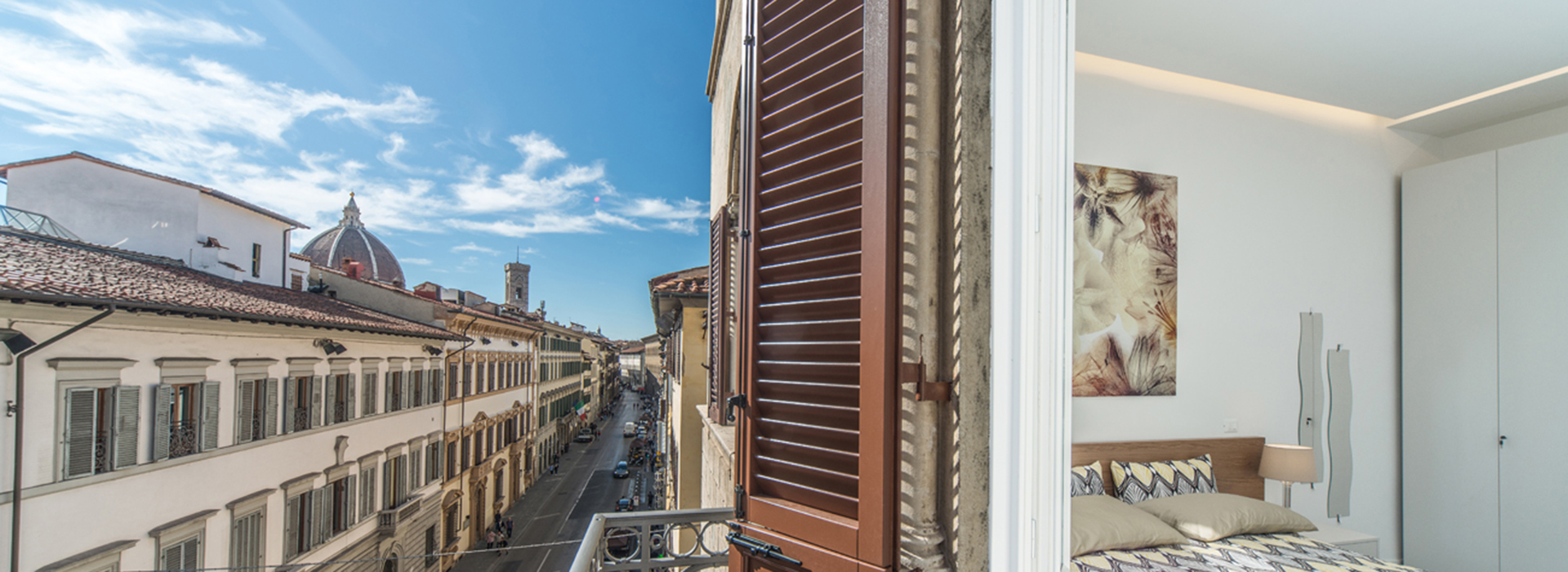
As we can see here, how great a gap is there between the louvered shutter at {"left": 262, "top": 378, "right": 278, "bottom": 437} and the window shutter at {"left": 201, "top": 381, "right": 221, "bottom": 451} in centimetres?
75

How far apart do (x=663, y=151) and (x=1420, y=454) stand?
33431 millimetres

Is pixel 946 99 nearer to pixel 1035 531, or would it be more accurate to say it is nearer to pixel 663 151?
pixel 1035 531

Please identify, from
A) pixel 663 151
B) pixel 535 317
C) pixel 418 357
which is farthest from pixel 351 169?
pixel 418 357

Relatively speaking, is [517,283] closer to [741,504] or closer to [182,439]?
[182,439]

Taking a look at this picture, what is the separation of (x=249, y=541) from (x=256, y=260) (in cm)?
616

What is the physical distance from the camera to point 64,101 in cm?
1250

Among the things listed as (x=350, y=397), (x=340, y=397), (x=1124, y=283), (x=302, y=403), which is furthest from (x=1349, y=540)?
(x=350, y=397)

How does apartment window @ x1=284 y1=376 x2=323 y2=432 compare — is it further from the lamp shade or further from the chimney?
the chimney

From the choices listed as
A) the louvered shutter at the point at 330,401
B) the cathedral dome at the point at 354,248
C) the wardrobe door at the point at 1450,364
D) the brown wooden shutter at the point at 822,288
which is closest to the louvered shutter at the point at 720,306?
the brown wooden shutter at the point at 822,288

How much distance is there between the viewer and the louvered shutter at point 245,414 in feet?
23.6

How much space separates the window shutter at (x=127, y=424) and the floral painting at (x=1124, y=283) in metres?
8.67

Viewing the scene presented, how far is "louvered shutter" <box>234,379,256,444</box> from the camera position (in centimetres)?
721

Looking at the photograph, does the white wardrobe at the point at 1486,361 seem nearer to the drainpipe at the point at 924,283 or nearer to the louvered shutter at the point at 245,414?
the drainpipe at the point at 924,283

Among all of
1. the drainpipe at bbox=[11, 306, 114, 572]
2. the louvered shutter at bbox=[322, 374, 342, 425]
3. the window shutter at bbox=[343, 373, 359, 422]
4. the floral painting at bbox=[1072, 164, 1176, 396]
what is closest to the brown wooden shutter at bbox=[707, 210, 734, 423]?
the floral painting at bbox=[1072, 164, 1176, 396]
